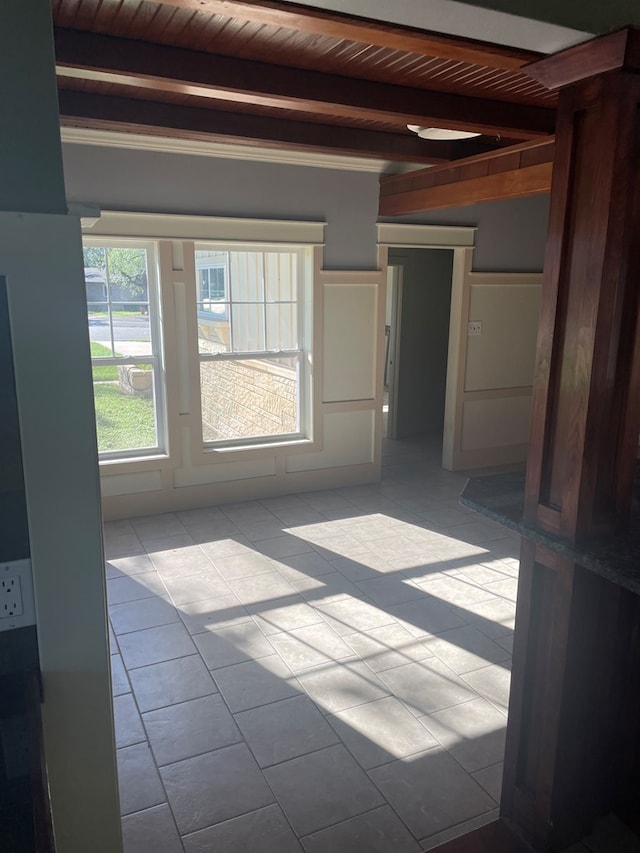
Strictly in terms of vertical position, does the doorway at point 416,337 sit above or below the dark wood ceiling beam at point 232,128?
below

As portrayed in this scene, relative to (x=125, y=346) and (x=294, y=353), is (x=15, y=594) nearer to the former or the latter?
(x=125, y=346)

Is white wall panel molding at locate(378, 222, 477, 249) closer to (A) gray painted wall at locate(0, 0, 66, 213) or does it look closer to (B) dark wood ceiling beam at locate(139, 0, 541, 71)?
(B) dark wood ceiling beam at locate(139, 0, 541, 71)

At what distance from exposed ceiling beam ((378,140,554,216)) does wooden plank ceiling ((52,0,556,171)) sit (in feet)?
0.48

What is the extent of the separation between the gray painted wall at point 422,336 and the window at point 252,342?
201 centimetres

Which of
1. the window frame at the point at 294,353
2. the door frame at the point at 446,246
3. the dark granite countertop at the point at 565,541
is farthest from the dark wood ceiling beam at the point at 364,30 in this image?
the door frame at the point at 446,246

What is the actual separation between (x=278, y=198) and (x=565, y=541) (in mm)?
3927

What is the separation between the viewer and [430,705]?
9.24 ft

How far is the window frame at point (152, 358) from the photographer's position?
4609 millimetres

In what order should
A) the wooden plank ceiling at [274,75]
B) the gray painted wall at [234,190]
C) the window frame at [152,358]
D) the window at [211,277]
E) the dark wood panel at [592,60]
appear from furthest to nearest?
the window at [211,277] → the window frame at [152,358] → the gray painted wall at [234,190] → the wooden plank ceiling at [274,75] → the dark wood panel at [592,60]

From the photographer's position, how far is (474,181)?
427cm

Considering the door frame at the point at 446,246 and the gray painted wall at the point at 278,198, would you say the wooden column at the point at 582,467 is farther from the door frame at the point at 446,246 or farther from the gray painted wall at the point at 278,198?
the door frame at the point at 446,246

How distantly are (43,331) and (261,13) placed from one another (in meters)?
1.05

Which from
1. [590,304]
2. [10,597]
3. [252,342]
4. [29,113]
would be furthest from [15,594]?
[252,342]

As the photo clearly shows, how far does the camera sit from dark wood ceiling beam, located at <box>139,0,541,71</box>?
1645 mm
